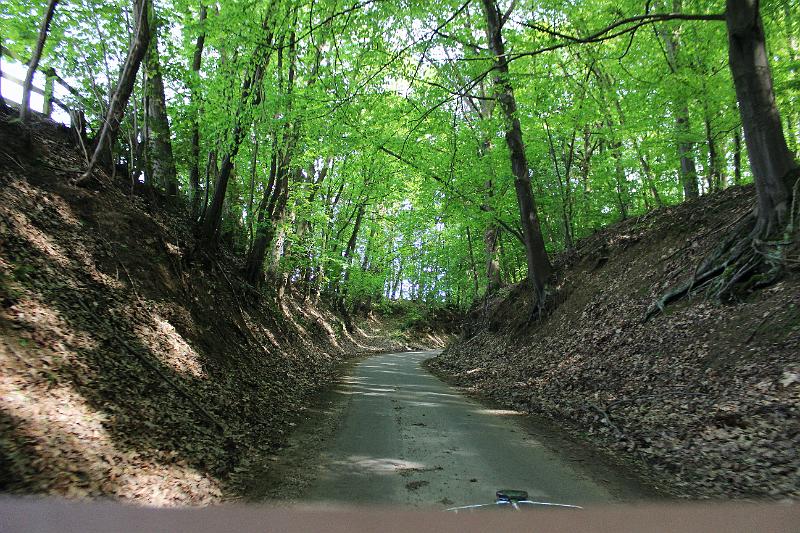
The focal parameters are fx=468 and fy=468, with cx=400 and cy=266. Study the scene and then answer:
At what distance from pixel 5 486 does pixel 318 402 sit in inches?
255

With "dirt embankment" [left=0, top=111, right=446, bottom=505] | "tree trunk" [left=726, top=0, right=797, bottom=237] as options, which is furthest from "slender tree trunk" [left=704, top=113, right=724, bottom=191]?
"dirt embankment" [left=0, top=111, right=446, bottom=505]

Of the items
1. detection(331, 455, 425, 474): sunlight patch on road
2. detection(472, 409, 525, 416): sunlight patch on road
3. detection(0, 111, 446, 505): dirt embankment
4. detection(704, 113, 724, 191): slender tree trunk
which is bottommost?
detection(331, 455, 425, 474): sunlight patch on road

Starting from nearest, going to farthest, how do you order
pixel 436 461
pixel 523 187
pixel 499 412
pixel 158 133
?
1. pixel 436 461
2. pixel 499 412
3. pixel 158 133
4. pixel 523 187

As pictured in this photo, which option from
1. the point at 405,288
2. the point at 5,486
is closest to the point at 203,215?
the point at 5,486

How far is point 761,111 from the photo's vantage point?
26.5ft

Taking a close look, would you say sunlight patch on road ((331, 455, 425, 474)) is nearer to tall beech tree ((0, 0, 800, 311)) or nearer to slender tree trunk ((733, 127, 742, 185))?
tall beech tree ((0, 0, 800, 311))

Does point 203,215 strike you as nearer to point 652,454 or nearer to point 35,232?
point 35,232

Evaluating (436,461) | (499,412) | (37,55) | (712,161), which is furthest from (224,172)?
(712,161)

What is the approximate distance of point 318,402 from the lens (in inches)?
384

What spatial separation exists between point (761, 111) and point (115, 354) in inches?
426

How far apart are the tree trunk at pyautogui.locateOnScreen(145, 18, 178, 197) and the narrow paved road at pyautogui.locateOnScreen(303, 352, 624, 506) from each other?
883 centimetres

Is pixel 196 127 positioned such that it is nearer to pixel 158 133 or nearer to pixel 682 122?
pixel 158 133

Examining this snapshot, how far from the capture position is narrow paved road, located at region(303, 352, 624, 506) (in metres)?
4.57

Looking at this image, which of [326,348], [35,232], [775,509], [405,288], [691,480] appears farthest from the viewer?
[405,288]
